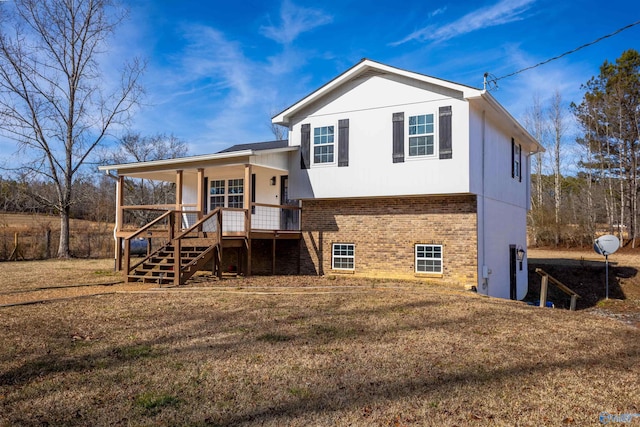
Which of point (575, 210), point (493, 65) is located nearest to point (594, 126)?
point (575, 210)

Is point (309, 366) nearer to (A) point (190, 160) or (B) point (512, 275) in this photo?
(A) point (190, 160)

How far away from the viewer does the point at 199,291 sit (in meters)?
10.6

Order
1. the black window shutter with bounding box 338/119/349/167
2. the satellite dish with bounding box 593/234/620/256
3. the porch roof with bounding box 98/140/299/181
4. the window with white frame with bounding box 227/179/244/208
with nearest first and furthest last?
the porch roof with bounding box 98/140/299/181 → the black window shutter with bounding box 338/119/349/167 → the satellite dish with bounding box 593/234/620/256 → the window with white frame with bounding box 227/179/244/208

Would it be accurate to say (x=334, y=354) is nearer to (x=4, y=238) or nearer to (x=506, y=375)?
(x=506, y=375)

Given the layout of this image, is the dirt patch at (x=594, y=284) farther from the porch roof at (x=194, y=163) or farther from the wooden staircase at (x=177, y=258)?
the wooden staircase at (x=177, y=258)

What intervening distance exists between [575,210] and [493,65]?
69.9 ft

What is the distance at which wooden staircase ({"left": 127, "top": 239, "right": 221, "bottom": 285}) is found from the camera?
11.8 metres

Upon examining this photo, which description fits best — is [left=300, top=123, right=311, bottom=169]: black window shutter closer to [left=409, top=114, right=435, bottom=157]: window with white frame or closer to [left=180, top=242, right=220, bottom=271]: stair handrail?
[left=409, top=114, right=435, bottom=157]: window with white frame

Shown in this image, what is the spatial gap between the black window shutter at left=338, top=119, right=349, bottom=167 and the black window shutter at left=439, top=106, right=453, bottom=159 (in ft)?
9.05

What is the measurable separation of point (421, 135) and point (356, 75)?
2718 millimetres

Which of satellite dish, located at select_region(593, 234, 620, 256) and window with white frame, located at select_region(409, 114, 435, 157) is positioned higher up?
window with white frame, located at select_region(409, 114, 435, 157)

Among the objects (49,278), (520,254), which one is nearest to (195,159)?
(49,278)

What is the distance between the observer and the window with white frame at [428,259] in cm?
1323

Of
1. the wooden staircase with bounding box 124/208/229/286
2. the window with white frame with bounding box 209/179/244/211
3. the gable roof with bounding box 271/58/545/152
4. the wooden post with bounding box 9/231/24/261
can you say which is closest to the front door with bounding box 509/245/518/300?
the gable roof with bounding box 271/58/545/152
